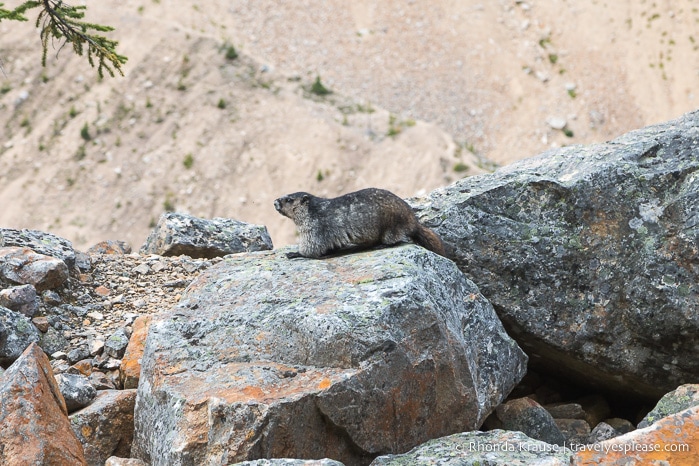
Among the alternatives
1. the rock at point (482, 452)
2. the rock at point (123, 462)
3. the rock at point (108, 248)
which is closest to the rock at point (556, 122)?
the rock at point (108, 248)

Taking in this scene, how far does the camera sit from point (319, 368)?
7.03 metres

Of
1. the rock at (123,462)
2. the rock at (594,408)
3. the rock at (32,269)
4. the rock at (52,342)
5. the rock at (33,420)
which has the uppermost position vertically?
Result: the rock at (32,269)

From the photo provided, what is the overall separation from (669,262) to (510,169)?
2.53 m

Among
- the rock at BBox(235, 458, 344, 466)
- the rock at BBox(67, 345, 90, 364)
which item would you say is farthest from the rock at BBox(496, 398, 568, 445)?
the rock at BBox(67, 345, 90, 364)

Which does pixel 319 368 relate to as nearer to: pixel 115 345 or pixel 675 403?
pixel 115 345

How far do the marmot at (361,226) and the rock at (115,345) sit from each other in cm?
235

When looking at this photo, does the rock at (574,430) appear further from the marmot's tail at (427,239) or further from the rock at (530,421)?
the marmot's tail at (427,239)

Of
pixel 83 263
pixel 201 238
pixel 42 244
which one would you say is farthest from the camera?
pixel 201 238

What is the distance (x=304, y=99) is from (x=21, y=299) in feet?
121

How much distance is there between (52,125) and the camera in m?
45.1

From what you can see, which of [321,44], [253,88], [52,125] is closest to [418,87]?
[321,44]

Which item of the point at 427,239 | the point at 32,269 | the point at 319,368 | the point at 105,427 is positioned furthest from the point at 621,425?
the point at 32,269

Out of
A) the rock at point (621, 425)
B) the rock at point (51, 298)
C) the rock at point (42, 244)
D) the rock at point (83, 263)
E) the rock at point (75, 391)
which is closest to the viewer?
the rock at point (75, 391)

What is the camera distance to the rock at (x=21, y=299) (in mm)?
9703
